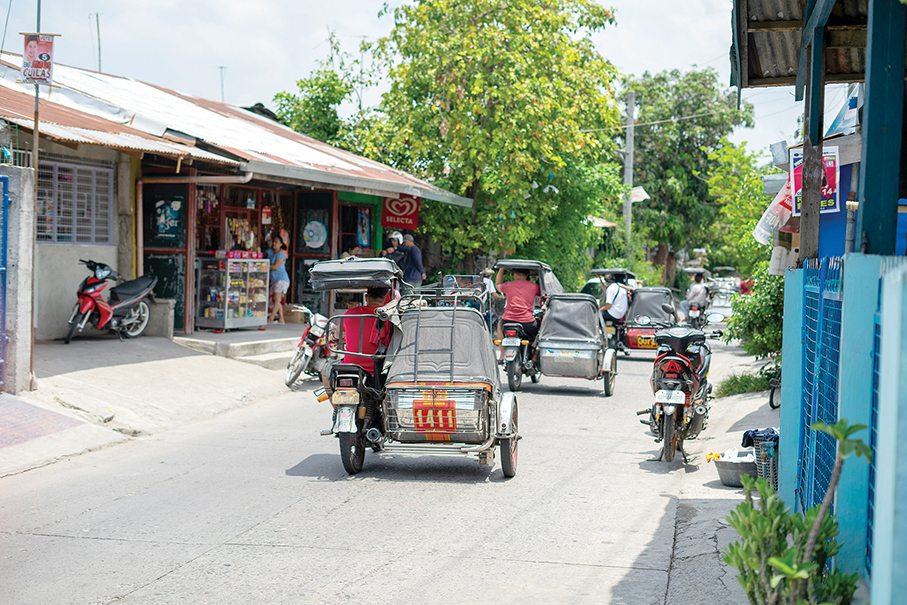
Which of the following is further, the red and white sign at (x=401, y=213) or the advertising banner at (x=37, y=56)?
the red and white sign at (x=401, y=213)

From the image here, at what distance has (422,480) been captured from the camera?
775cm

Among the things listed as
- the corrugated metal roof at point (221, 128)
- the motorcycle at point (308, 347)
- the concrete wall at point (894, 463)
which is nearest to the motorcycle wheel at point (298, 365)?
the motorcycle at point (308, 347)

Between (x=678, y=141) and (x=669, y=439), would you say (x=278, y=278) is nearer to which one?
(x=669, y=439)

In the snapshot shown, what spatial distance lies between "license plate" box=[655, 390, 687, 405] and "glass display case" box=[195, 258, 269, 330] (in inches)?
376

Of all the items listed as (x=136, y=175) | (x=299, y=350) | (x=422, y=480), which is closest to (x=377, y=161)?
(x=136, y=175)

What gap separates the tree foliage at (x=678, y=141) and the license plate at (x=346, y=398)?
101ft

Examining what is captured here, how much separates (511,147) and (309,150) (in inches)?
194

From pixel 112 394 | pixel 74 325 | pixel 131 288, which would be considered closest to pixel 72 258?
pixel 131 288

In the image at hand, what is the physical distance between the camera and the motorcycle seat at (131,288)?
13.5 meters

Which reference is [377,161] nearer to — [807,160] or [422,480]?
[422,480]

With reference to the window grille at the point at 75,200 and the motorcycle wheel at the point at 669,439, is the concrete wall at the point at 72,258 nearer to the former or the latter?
the window grille at the point at 75,200

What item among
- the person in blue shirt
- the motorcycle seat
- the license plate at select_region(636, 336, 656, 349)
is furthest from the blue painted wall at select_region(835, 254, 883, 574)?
the person in blue shirt

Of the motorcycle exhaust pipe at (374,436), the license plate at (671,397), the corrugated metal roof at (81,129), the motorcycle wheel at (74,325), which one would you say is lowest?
the motorcycle exhaust pipe at (374,436)

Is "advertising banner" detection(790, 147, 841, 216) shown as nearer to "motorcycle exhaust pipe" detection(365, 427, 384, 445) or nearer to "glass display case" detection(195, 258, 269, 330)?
"motorcycle exhaust pipe" detection(365, 427, 384, 445)
